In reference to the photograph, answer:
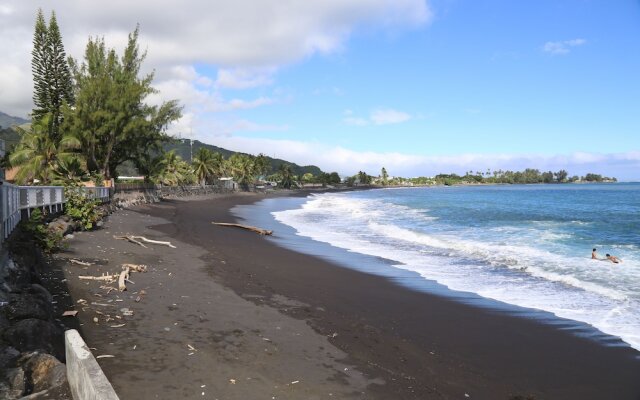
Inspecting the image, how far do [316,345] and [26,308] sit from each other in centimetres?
398

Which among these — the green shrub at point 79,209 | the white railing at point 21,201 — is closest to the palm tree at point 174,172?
the green shrub at point 79,209

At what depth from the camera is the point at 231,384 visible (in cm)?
538

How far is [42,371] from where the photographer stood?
4.81m

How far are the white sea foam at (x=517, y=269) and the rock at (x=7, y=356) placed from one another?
9099mm

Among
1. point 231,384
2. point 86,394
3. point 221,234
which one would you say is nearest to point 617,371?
point 231,384

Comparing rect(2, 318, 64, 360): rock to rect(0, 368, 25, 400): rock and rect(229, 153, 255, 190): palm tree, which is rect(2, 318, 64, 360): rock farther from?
rect(229, 153, 255, 190): palm tree

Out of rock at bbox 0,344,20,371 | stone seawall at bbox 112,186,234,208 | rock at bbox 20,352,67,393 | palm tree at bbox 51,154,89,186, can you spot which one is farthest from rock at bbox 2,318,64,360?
palm tree at bbox 51,154,89,186

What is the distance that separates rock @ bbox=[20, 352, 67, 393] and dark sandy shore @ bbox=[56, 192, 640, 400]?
623 millimetres

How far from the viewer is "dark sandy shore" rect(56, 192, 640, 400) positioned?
5613 mm

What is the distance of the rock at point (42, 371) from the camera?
471cm

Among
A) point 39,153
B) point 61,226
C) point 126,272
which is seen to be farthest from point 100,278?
point 39,153

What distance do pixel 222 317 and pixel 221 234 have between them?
1406 cm

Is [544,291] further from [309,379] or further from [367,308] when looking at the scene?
[309,379]

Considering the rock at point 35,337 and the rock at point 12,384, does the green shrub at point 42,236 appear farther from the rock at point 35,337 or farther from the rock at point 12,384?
the rock at point 12,384
